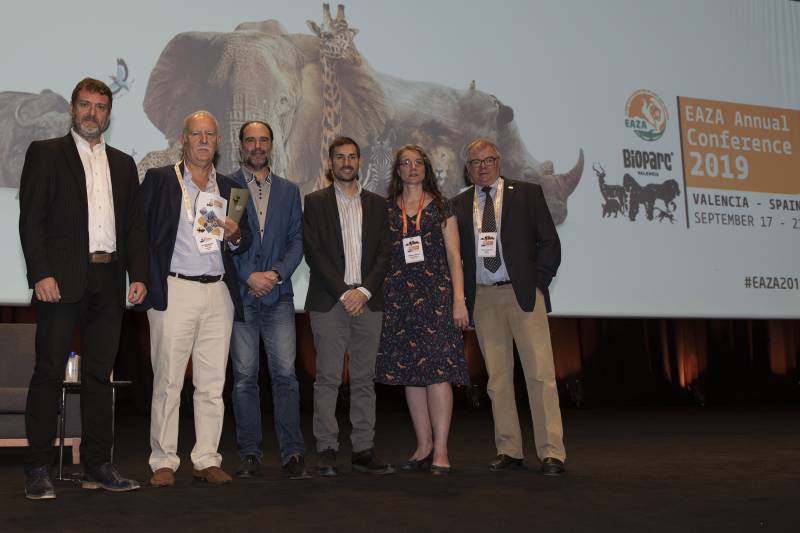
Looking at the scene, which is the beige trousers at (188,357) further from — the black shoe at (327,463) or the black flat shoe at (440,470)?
the black flat shoe at (440,470)

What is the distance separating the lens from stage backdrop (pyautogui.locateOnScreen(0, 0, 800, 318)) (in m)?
4.41

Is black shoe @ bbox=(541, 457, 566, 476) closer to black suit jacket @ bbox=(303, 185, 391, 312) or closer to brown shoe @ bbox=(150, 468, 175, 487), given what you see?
black suit jacket @ bbox=(303, 185, 391, 312)

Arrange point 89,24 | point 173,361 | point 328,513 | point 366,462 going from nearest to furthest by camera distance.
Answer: point 328,513, point 173,361, point 366,462, point 89,24

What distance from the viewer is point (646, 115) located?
5422mm

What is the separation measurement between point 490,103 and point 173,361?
9.17 ft

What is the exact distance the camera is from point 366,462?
3.43 meters

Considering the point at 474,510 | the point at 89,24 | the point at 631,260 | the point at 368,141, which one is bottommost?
the point at 474,510

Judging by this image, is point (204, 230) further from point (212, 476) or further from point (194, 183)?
point (212, 476)

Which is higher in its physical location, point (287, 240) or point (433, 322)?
point (287, 240)

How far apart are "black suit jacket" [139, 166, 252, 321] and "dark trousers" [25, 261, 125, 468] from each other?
14cm

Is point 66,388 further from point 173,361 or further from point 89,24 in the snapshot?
point 89,24

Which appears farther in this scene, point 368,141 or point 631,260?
point 631,260

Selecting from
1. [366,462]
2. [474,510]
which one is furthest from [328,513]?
[366,462]

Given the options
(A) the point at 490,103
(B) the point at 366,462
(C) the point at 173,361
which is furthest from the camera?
(A) the point at 490,103
